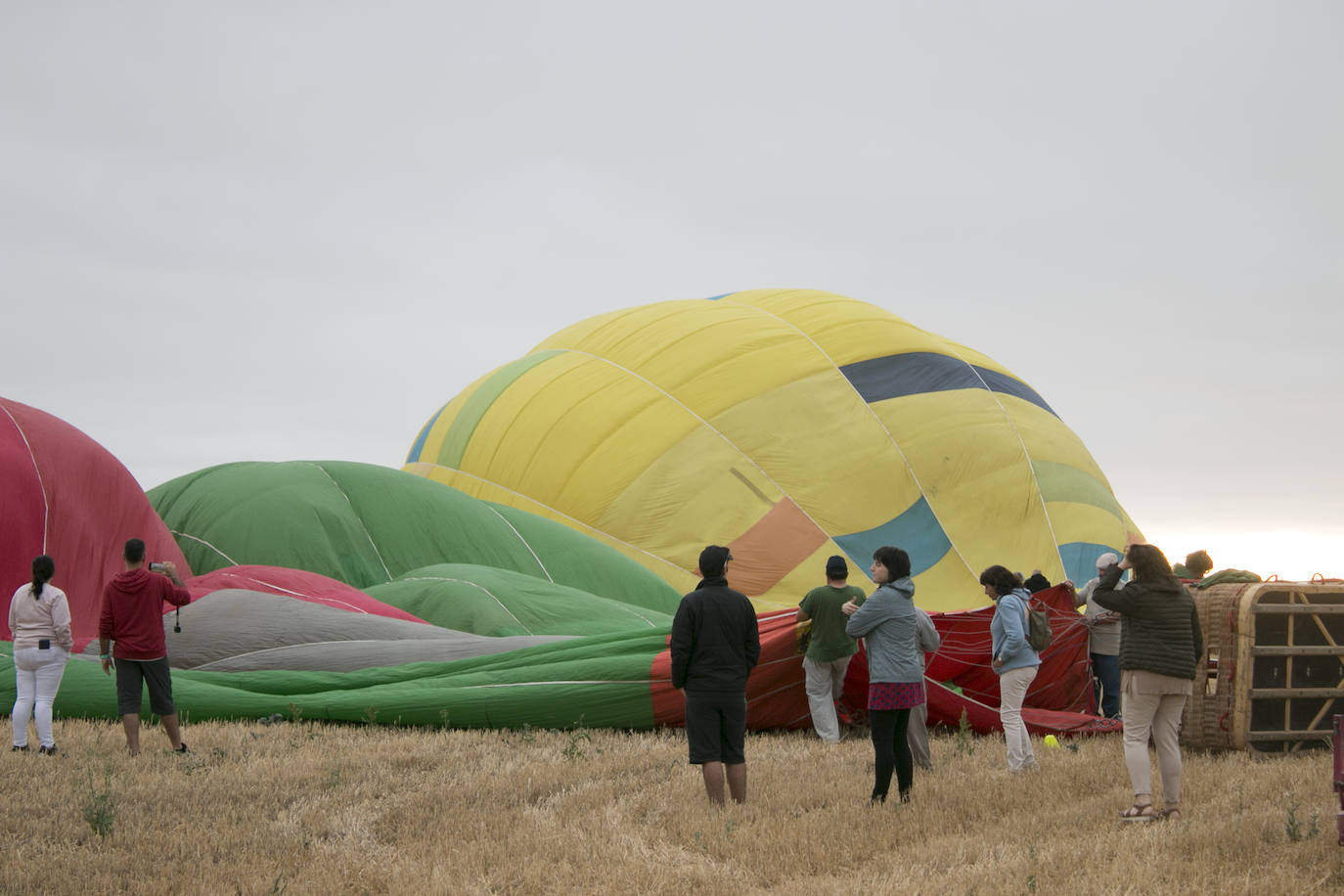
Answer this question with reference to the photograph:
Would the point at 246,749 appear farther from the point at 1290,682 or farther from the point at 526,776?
the point at 1290,682

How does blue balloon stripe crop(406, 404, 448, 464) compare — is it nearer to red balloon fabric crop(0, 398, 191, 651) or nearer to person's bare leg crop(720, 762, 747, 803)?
red balloon fabric crop(0, 398, 191, 651)

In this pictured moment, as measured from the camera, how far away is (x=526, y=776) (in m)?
6.59

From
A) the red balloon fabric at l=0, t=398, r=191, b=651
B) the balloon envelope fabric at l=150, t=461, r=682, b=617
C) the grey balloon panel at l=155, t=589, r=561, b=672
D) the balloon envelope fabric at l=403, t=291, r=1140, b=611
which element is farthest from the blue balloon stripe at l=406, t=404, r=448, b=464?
the grey balloon panel at l=155, t=589, r=561, b=672

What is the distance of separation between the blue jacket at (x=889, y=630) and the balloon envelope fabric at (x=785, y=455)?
25.1ft

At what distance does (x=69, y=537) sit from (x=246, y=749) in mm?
4939

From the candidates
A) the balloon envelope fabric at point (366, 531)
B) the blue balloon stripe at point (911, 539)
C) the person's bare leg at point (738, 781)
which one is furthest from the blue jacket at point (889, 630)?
the blue balloon stripe at point (911, 539)

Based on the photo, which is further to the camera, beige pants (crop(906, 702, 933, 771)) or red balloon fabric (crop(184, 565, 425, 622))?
red balloon fabric (crop(184, 565, 425, 622))

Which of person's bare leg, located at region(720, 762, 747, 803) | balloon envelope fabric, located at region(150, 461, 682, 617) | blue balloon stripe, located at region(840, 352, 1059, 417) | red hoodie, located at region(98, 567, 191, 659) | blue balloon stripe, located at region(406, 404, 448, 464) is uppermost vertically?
blue balloon stripe, located at region(840, 352, 1059, 417)

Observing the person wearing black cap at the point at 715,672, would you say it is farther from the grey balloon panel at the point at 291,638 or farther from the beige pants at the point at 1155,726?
the grey balloon panel at the point at 291,638

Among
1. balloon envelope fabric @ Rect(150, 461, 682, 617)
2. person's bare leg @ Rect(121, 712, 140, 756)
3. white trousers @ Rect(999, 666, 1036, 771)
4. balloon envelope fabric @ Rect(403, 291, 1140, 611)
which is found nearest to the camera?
white trousers @ Rect(999, 666, 1036, 771)

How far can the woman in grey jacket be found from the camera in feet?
19.5

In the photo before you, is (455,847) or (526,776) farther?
(526,776)

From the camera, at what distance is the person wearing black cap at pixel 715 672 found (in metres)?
5.93

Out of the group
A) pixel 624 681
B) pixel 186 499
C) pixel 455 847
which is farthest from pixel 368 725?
pixel 186 499
